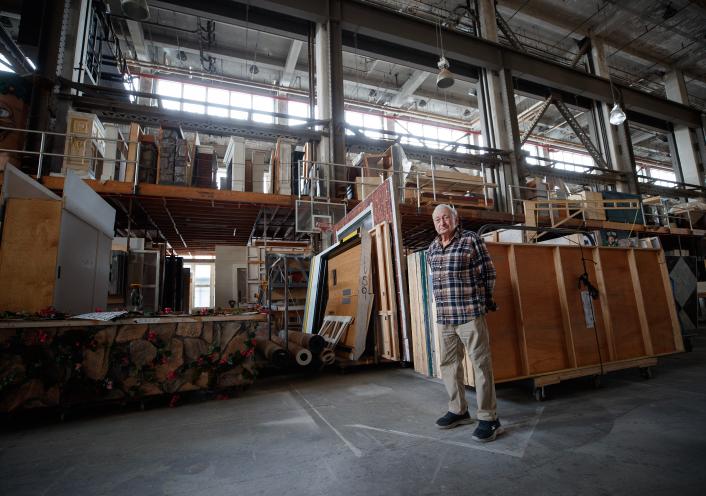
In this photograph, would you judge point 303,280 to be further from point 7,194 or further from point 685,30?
point 685,30

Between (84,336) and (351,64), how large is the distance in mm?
18298

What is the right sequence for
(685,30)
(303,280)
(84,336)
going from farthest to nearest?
(685,30), (303,280), (84,336)

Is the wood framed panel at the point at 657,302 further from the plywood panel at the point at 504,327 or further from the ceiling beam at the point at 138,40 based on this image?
A: the ceiling beam at the point at 138,40

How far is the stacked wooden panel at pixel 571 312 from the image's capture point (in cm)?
410

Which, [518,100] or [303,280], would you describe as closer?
[303,280]

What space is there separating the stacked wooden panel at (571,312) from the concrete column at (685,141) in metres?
21.1

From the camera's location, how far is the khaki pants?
294cm

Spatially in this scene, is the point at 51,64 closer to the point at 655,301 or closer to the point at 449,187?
the point at 449,187

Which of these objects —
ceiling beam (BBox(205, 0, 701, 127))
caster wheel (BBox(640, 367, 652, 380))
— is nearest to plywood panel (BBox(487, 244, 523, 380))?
caster wheel (BBox(640, 367, 652, 380))

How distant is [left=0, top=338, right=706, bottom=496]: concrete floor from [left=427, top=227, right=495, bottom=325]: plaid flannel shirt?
41.1 inches

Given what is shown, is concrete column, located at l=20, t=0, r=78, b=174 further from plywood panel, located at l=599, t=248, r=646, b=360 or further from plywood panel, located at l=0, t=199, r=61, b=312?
plywood panel, located at l=599, t=248, r=646, b=360

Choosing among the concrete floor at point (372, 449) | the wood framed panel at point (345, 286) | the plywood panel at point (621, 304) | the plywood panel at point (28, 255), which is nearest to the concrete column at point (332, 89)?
the wood framed panel at point (345, 286)

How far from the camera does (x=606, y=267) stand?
490cm

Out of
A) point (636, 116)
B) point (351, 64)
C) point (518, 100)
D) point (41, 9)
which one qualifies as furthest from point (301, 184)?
point (636, 116)
